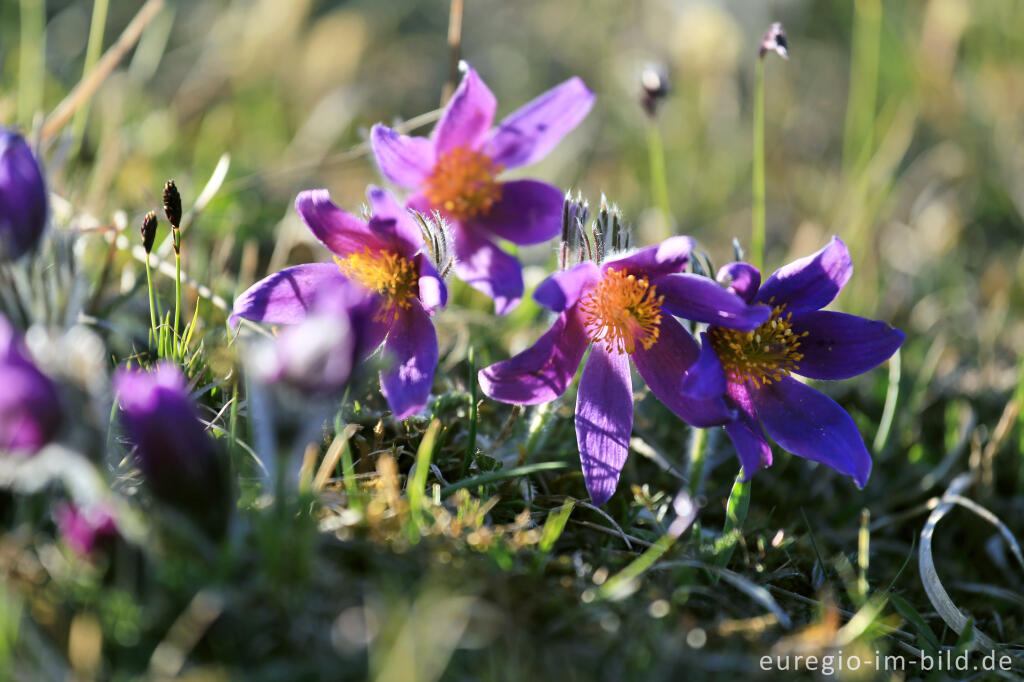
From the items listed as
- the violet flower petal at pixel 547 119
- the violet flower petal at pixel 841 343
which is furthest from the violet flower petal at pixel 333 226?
the violet flower petal at pixel 841 343

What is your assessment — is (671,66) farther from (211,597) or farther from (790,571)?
(211,597)

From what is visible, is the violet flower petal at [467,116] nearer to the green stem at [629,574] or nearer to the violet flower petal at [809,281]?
the violet flower petal at [809,281]

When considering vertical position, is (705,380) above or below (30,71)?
below

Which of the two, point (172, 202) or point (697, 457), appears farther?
point (697, 457)

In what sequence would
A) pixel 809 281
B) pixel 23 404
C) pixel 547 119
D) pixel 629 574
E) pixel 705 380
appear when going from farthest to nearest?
pixel 547 119
pixel 809 281
pixel 705 380
pixel 629 574
pixel 23 404

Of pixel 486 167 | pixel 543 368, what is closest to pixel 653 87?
pixel 486 167

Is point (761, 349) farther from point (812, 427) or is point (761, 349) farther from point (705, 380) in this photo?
point (705, 380)

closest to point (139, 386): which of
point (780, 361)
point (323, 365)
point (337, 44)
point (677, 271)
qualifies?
point (323, 365)
